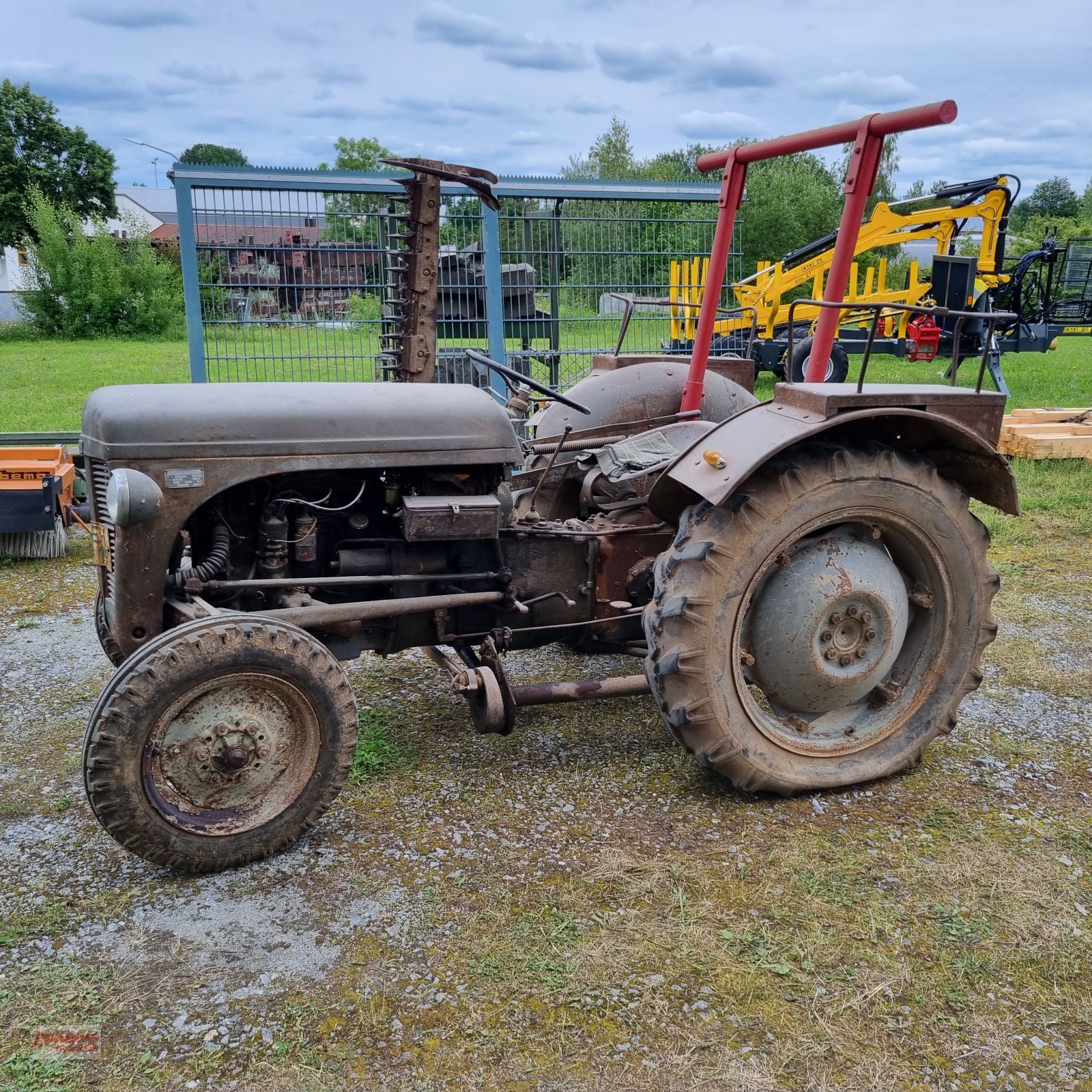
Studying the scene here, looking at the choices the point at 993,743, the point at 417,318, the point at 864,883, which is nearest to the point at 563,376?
the point at 417,318

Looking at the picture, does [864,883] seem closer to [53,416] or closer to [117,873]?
[117,873]

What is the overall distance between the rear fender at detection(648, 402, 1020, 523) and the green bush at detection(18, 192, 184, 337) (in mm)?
23815

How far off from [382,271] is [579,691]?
4.85 metres

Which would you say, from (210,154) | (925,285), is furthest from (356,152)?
(925,285)

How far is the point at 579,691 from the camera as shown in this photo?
342 cm

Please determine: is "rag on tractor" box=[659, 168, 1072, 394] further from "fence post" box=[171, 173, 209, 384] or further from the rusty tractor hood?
the rusty tractor hood

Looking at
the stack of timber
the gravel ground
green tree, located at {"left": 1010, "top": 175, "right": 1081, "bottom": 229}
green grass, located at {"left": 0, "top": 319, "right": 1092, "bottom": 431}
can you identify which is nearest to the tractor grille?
the gravel ground

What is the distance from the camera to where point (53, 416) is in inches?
414

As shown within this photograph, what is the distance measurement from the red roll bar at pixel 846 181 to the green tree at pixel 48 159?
118 feet

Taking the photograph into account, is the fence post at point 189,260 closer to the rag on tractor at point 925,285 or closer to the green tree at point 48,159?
the rag on tractor at point 925,285

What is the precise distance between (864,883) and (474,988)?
111 centimetres

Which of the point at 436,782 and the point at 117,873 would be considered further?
the point at 436,782

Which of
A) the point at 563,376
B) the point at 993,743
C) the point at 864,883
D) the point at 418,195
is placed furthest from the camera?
the point at 563,376

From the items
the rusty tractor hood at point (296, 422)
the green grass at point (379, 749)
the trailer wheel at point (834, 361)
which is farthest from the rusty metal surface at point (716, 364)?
the trailer wheel at point (834, 361)
